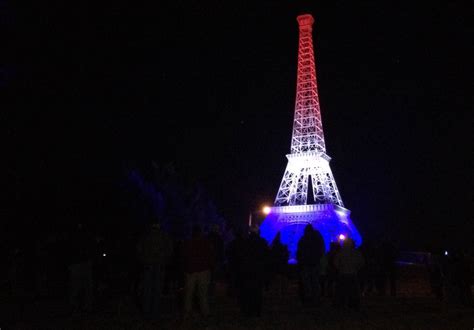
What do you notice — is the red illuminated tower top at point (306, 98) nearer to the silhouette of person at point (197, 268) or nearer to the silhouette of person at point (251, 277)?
the silhouette of person at point (251, 277)

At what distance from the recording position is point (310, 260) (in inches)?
426

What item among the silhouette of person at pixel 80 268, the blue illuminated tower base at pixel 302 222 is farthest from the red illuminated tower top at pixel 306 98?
the silhouette of person at pixel 80 268

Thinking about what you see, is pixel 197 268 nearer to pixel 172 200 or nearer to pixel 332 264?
pixel 332 264

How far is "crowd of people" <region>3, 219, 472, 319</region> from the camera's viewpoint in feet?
26.8

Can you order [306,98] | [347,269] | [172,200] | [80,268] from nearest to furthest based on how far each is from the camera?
[80,268]
[347,269]
[172,200]
[306,98]

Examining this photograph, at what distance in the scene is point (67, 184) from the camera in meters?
18.9

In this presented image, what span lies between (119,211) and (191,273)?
52.9 ft

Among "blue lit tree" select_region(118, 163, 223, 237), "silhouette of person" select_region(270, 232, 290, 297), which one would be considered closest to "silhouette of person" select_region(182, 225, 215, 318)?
"silhouette of person" select_region(270, 232, 290, 297)

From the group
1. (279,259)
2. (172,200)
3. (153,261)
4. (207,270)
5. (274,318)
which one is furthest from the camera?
(172,200)

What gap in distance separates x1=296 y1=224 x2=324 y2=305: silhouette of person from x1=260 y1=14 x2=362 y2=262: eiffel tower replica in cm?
4021

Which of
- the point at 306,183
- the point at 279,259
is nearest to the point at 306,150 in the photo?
the point at 306,183

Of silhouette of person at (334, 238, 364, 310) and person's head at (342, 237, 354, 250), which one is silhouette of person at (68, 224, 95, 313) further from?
person's head at (342, 237, 354, 250)

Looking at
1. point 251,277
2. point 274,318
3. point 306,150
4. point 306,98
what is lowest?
point 274,318

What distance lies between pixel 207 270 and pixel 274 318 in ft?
4.69
